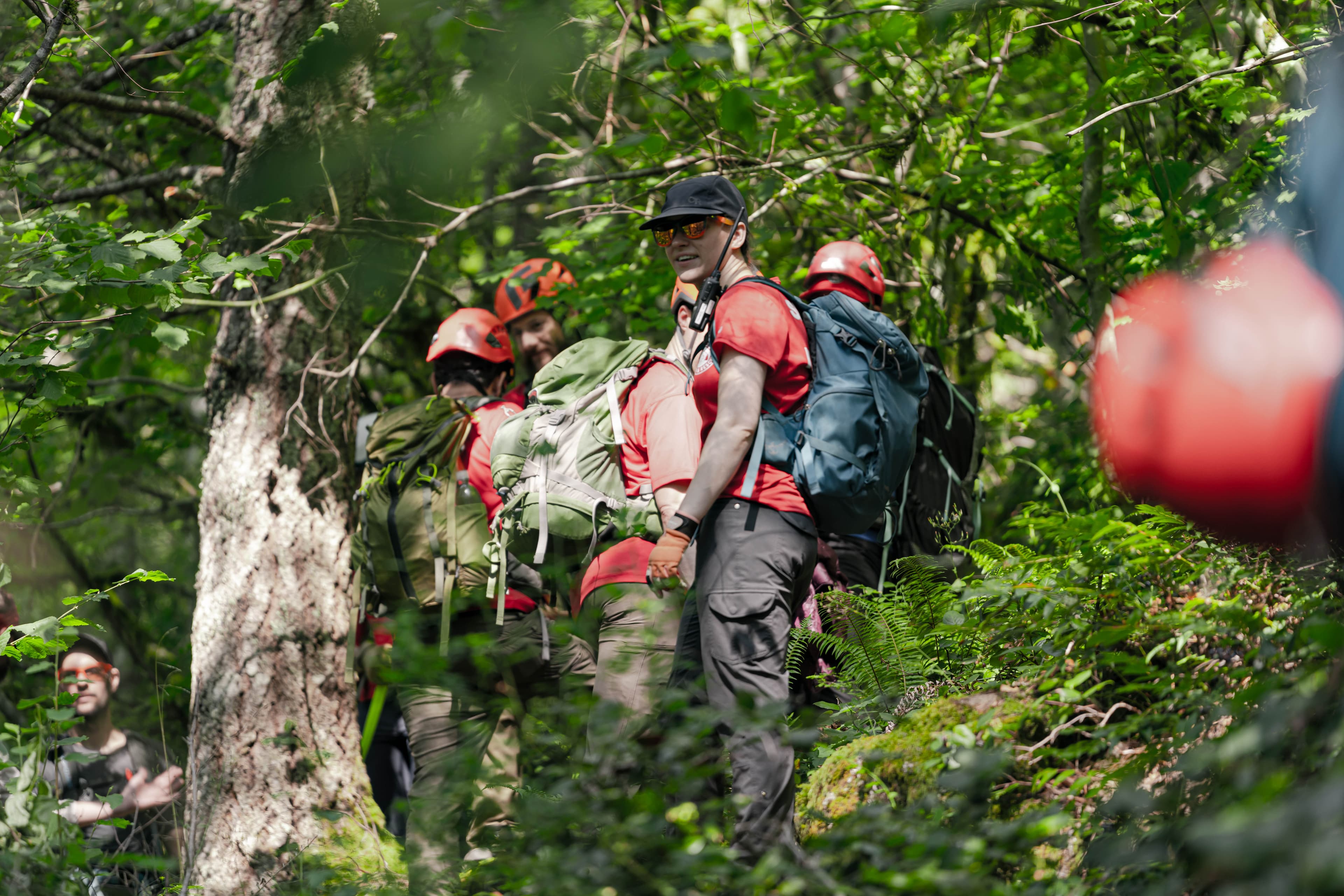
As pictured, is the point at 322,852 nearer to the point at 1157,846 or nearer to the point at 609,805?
the point at 609,805

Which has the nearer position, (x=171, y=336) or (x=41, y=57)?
(x=41, y=57)

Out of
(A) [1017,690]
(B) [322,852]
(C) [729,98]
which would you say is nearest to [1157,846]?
(A) [1017,690]

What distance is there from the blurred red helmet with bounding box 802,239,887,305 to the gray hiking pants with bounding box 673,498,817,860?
7.15 feet

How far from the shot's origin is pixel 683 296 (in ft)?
14.6

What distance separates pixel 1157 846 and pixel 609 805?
0.98 meters

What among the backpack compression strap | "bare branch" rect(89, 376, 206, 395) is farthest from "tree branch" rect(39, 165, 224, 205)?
the backpack compression strap

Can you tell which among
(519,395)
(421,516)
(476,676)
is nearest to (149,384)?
(519,395)

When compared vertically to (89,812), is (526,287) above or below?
above

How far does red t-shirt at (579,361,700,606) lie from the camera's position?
392cm

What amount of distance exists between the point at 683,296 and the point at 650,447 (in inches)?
30.3

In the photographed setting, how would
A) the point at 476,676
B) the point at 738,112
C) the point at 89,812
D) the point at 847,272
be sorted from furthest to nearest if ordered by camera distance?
the point at 847,272 → the point at 89,812 → the point at 738,112 → the point at 476,676

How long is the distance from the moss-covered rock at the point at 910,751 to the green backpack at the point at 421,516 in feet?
6.10

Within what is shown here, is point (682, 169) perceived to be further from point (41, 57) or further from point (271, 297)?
point (41, 57)

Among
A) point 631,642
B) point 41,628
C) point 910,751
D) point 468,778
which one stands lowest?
point 41,628
